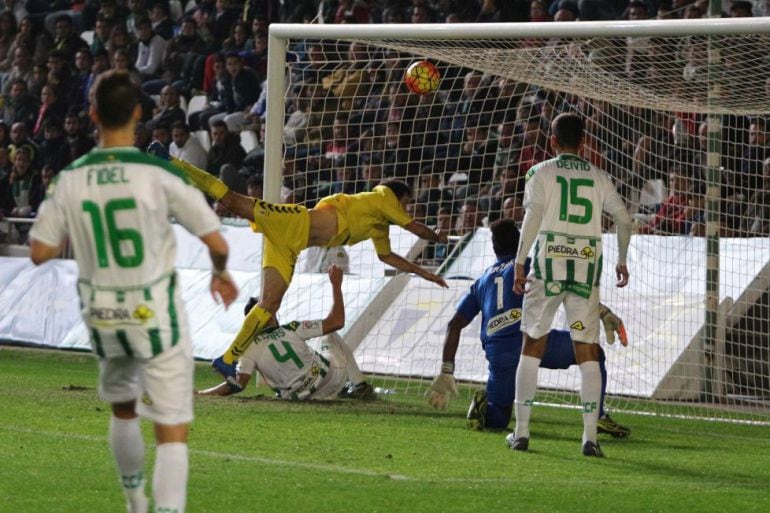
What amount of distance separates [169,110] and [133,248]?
14.2 m

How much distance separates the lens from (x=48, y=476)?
22.7 ft

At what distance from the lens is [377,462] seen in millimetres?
7836

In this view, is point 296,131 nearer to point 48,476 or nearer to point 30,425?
point 30,425

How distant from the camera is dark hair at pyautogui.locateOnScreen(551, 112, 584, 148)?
27.6ft

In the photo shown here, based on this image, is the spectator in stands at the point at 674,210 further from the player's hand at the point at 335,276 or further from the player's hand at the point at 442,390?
the player's hand at the point at 442,390

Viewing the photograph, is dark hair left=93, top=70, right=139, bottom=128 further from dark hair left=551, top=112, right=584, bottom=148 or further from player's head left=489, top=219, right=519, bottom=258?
player's head left=489, top=219, right=519, bottom=258

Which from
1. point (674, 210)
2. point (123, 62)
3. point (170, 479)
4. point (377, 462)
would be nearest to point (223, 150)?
point (123, 62)

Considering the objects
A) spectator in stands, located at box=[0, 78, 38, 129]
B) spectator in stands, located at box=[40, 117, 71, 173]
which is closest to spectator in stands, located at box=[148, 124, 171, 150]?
spectator in stands, located at box=[40, 117, 71, 173]

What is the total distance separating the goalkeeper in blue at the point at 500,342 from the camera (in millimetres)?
9617

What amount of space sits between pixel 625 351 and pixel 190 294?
4.71 meters

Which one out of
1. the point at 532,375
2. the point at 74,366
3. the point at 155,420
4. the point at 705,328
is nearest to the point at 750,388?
the point at 705,328

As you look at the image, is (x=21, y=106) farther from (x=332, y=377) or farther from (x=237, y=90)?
(x=332, y=377)

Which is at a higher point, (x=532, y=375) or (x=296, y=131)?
(x=296, y=131)

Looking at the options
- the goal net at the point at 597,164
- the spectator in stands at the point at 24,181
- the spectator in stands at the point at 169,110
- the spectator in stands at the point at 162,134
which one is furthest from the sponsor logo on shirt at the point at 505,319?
the spectator in stands at the point at 24,181
